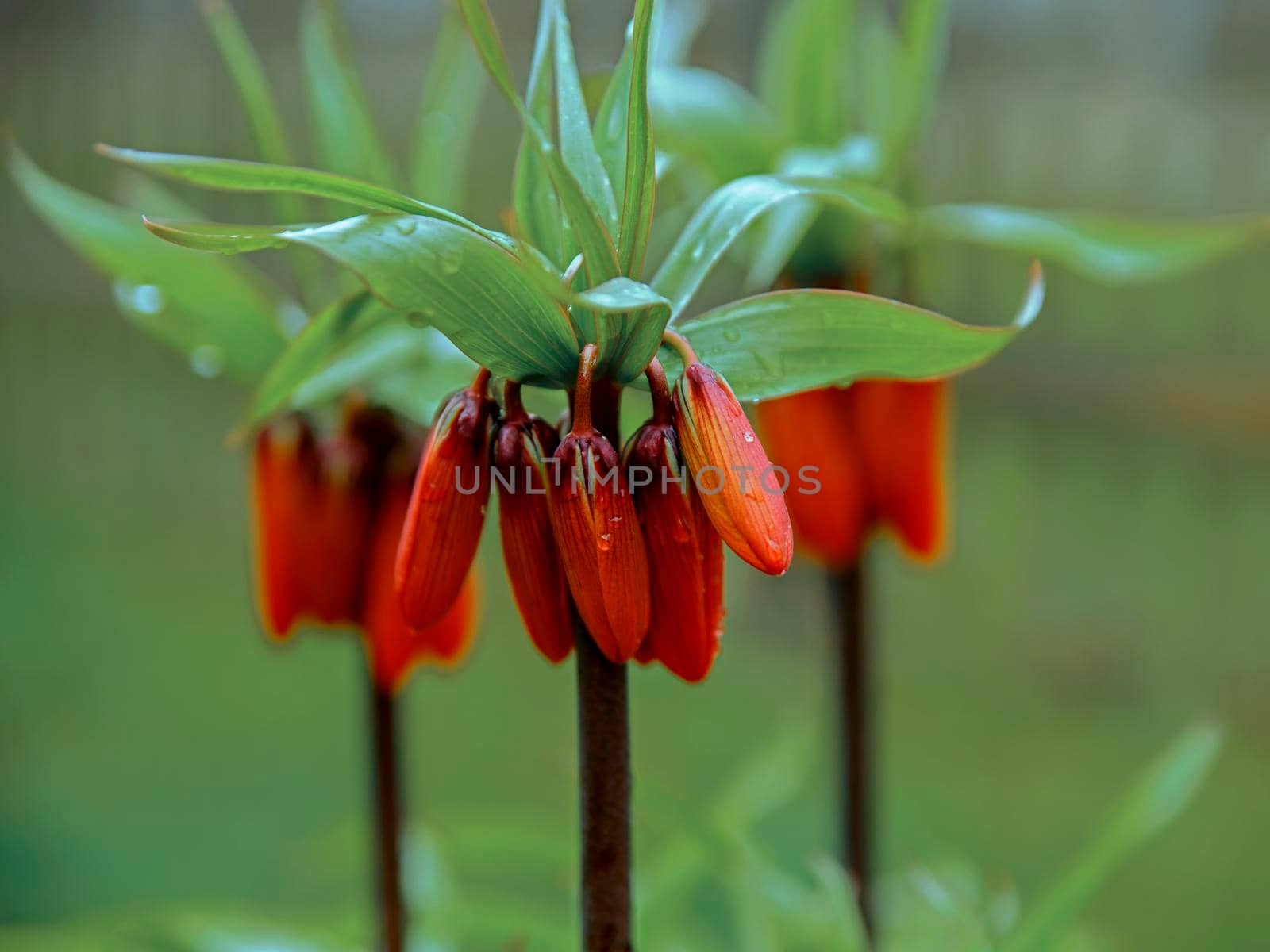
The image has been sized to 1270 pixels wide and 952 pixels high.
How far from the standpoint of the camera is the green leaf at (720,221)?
34 cm

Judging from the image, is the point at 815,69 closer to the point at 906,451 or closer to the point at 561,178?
the point at 906,451

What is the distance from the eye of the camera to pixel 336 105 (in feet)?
1.85

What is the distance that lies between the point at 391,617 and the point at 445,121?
0.24 m

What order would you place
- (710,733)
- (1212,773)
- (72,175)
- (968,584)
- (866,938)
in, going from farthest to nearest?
(72,175), (968,584), (710,733), (1212,773), (866,938)

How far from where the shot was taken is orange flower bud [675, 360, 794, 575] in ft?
1.01

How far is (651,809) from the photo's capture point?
697 mm

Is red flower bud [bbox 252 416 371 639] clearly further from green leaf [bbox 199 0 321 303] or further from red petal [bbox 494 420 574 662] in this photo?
red petal [bbox 494 420 574 662]

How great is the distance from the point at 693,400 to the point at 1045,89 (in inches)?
63.3

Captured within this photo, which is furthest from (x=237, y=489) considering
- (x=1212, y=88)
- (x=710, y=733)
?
(x=1212, y=88)

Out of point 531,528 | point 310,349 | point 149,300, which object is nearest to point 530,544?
point 531,528

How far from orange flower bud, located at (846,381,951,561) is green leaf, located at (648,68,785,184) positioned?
128mm

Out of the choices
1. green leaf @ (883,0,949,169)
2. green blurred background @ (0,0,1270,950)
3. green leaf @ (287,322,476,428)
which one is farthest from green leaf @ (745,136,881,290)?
green blurred background @ (0,0,1270,950)

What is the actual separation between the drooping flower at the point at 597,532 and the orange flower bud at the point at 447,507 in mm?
25

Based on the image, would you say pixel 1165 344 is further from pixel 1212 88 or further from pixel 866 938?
pixel 866 938
